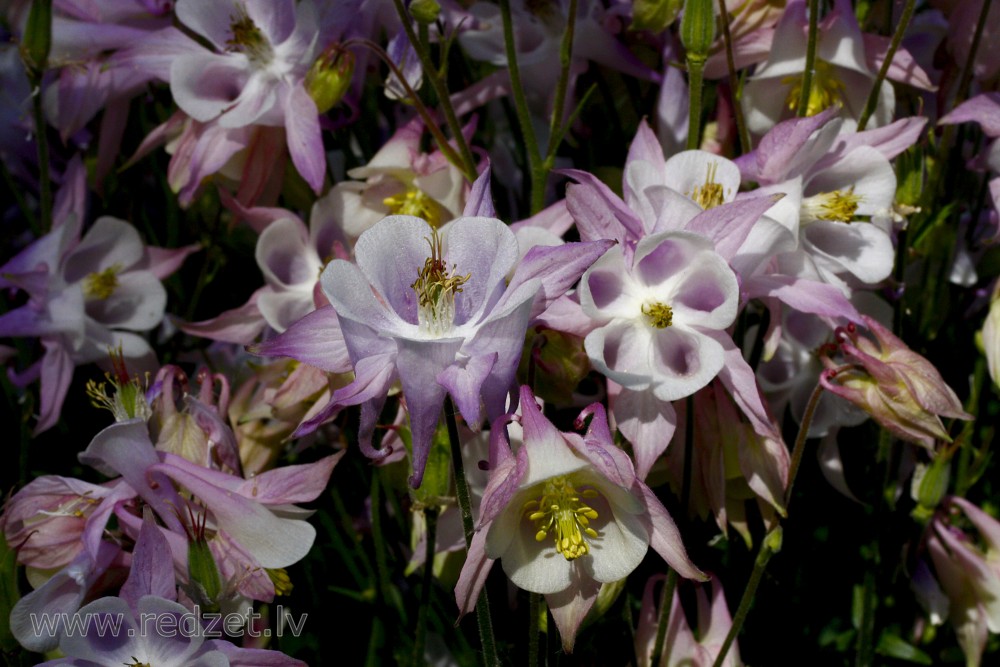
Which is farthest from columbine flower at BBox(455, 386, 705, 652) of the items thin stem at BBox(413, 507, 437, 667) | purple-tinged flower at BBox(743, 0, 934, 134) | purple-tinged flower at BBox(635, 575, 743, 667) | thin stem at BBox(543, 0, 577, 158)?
purple-tinged flower at BBox(743, 0, 934, 134)

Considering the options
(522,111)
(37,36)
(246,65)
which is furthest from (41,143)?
(522,111)

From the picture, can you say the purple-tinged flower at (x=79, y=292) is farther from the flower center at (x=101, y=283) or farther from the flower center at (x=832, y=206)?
the flower center at (x=832, y=206)

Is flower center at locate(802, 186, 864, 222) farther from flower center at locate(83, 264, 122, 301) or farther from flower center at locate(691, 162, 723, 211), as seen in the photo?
flower center at locate(83, 264, 122, 301)

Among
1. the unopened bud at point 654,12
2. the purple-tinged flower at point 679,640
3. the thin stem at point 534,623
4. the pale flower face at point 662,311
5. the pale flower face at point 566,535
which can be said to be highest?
the unopened bud at point 654,12

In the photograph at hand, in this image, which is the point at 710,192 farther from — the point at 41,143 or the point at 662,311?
the point at 41,143

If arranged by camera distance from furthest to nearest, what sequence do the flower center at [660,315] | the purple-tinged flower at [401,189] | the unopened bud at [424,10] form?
the purple-tinged flower at [401,189], the unopened bud at [424,10], the flower center at [660,315]

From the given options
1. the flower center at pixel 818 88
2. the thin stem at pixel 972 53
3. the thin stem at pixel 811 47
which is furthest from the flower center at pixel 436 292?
the thin stem at pixel 972 53

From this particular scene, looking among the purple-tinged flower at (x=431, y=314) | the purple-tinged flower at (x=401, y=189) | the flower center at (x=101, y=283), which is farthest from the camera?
the flower center at (x=101, y=283)

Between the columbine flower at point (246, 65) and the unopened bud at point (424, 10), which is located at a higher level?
the unopened bud at point (424, 10)
